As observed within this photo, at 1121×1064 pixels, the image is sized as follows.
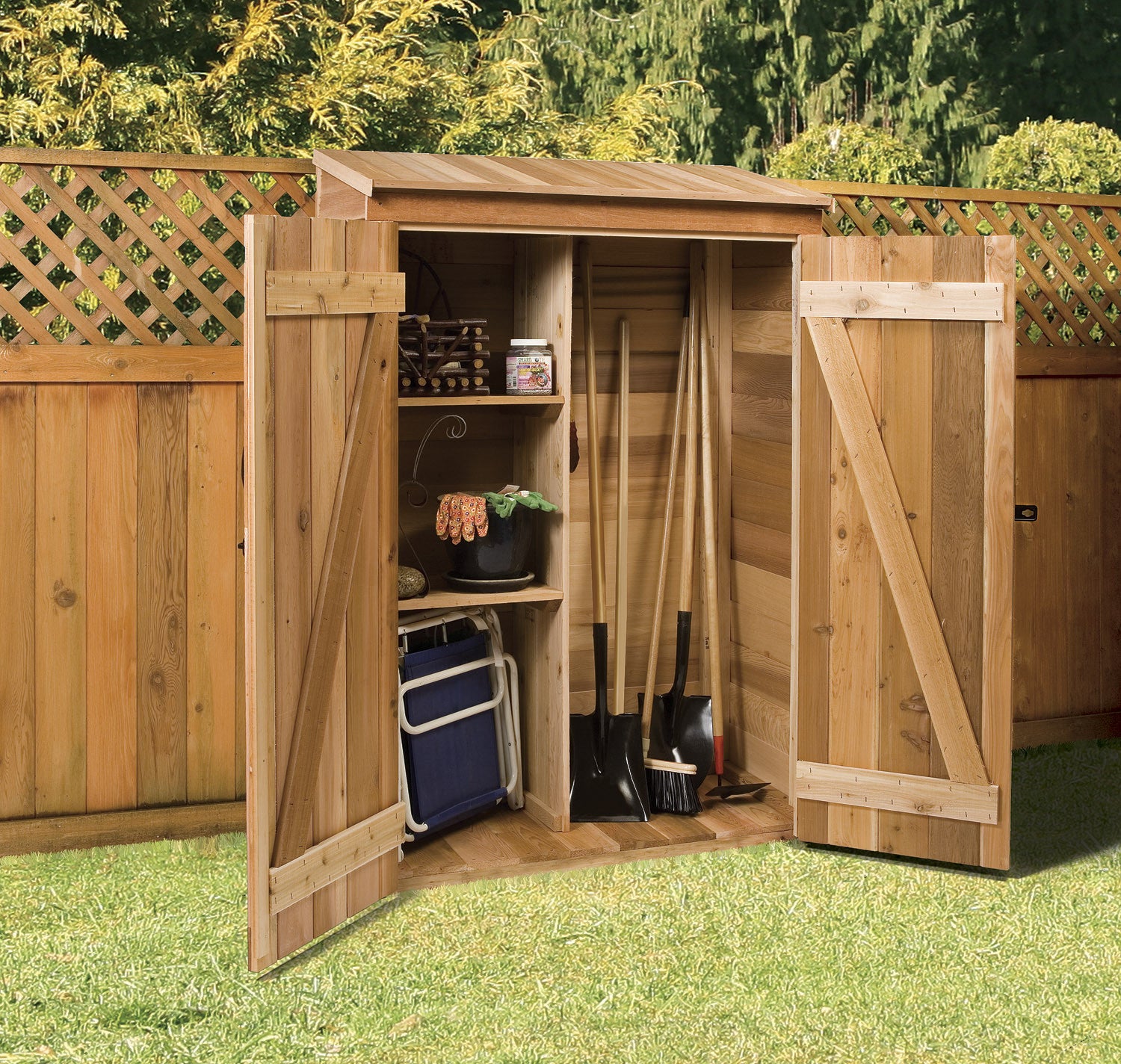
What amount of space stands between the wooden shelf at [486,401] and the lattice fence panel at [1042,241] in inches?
47.0

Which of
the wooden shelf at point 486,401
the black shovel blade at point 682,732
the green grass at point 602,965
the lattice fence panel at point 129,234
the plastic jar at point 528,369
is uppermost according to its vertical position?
the lattice fence panel at point 129,234

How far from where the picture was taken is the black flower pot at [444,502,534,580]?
151 inches

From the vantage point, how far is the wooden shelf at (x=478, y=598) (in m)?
3.76

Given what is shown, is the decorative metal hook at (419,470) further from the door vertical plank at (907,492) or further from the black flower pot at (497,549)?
the door vertical plank at (907,492)

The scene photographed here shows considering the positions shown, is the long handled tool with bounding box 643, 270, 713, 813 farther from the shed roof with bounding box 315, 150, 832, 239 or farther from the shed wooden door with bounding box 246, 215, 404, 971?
the shed wooden door with bounding box 246, 215, 404, 971

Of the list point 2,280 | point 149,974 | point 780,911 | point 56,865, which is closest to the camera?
point 149,974

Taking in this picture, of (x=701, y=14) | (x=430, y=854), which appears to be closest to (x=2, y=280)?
(x=430, y=854)

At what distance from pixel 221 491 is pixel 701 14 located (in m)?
9.46

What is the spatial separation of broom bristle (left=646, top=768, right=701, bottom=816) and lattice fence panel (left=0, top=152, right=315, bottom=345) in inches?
64.1

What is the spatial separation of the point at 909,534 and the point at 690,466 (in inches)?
30.0

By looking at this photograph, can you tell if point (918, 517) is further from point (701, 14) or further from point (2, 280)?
point (701, 14)

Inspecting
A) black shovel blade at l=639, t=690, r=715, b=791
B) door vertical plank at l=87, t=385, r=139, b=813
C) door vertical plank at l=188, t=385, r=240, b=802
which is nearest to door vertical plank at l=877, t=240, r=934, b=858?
black shovel blade at l=639, t=690, r=715, b=791

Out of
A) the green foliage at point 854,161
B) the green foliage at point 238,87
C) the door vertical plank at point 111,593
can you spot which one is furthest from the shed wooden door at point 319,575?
the green foliage at point 854,161

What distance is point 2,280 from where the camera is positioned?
4.70m
